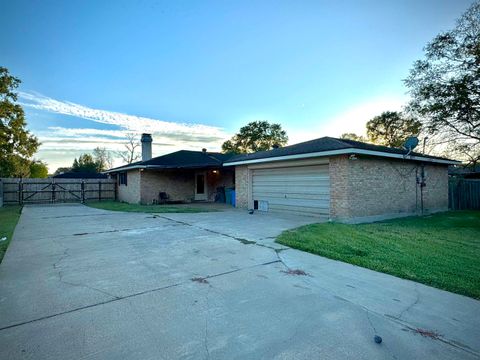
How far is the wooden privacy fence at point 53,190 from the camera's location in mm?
18203

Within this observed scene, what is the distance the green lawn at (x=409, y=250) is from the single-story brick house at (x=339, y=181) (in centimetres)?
194

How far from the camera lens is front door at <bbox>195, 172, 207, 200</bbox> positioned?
63.5ft

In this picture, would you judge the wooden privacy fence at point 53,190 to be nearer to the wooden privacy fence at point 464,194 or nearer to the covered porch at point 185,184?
the covered porch at point 185,184

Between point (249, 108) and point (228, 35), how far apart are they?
6.31m

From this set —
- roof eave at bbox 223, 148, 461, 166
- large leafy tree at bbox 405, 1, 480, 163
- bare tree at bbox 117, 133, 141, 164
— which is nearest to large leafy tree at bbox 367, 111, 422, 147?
roof eave at bbox 223, 148, 461, 166

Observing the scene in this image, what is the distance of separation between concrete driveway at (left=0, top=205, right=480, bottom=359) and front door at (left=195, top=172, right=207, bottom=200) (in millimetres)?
14118

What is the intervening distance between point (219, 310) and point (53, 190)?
21825 millimetres

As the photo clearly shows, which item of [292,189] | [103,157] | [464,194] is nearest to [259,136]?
[464,194]

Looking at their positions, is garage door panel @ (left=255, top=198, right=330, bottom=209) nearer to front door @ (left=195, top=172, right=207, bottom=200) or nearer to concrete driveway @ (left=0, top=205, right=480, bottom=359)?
concrete driveway @ (left=0, top=205, right=480, bottom=359)

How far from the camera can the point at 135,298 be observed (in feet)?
10.4

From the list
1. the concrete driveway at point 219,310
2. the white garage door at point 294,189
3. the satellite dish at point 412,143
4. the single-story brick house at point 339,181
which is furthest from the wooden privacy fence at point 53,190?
the satellite dish at point 412,143

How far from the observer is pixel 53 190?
19453mm

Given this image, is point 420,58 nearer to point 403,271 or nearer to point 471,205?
point 471,205

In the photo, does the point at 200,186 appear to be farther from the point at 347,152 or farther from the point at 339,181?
the point at 347,152
